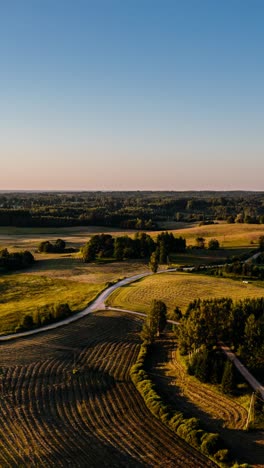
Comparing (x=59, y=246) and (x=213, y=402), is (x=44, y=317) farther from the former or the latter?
(x=59, y=246)

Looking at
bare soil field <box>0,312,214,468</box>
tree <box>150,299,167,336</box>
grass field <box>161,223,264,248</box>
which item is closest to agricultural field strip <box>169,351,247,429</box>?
bare soil field <box>0,312,214,468</box>

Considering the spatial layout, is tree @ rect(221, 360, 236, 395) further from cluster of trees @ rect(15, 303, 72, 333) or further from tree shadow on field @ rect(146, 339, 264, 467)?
cluster of trees @ rect(15, 303, 72, 333)

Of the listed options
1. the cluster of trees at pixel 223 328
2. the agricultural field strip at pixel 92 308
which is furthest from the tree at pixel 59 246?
the cluster of trees at pixel 223 328

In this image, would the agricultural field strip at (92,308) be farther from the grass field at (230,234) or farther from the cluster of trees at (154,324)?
the grass field at (230,234)

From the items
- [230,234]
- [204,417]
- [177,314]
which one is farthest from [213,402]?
[230,234]

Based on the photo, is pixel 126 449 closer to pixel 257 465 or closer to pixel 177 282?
pixel 257 465

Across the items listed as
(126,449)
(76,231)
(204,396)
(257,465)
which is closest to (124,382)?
(204,396)
